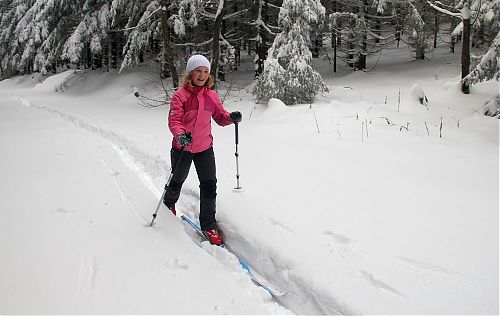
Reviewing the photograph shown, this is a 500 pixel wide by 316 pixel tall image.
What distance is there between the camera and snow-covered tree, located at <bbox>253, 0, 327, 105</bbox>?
12336mm

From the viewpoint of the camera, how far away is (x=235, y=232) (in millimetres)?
4516

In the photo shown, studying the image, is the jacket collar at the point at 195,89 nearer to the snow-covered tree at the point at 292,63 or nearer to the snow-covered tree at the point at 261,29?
the snow-covered tree at the point at 292,63

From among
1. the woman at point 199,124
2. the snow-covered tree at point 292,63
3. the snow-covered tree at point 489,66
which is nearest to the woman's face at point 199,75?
the woman at point 199,124

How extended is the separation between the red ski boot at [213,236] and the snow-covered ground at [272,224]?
0.37 ft

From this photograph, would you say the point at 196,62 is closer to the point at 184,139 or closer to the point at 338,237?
the point at 184,139

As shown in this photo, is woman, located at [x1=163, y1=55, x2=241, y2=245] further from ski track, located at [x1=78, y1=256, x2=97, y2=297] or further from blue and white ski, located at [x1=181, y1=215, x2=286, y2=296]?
ski track, located at [x1=78, y1=256, x2=97, y2=297]

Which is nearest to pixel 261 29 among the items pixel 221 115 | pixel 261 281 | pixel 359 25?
pixel 359 25

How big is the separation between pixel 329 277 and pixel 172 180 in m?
2.23

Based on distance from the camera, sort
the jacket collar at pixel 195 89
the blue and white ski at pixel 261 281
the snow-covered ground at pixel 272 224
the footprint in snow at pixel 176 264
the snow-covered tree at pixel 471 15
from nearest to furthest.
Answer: the snow-covered ground at pixel 272 224, the blue and white ski at pixel 261 281, the footprint in snow at pixel 176 264, the jacket collar at pixel 195 89, the snow-covered tree at pixel 471 15

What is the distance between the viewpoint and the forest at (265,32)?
12500mm

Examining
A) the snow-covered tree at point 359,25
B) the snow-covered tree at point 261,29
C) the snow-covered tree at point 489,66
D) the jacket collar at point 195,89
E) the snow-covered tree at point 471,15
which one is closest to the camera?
the jacket collar at point 195,89

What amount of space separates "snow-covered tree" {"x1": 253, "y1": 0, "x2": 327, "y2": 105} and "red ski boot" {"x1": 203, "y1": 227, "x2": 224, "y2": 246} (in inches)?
334

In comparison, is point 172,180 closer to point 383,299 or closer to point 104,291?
point 104,291

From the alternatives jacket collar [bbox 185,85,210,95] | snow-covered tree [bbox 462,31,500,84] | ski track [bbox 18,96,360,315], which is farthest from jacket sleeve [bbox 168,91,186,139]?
snow-covered tree [bbox 462,31,500,84]
